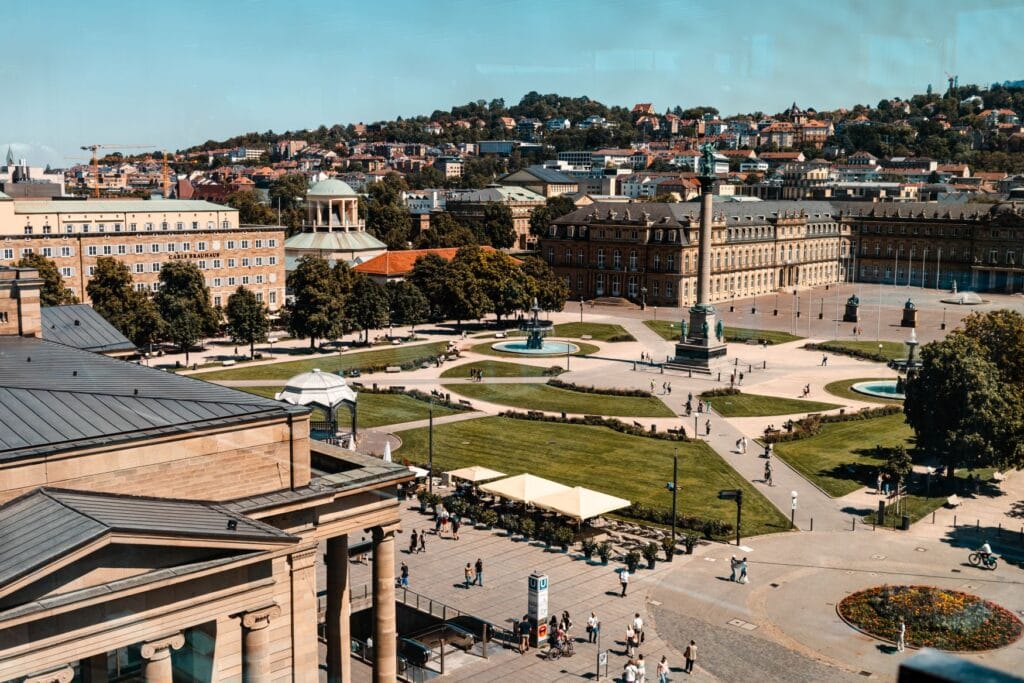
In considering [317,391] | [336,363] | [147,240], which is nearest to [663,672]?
[317,391]

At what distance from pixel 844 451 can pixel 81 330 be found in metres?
40.2

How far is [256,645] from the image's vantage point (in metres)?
21.0

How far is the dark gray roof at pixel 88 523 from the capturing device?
17625 mm

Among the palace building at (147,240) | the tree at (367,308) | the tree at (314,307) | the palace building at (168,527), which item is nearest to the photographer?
the palace building at (168,527)

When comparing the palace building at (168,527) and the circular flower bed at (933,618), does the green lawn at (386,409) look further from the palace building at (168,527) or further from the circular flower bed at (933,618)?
the palace building at (168,527)

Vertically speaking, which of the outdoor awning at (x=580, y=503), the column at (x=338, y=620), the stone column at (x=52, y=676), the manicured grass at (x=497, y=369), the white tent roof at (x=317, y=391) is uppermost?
the stone column at (x=52, y=676)

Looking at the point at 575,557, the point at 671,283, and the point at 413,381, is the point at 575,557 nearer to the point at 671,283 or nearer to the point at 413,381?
the point at 413,381

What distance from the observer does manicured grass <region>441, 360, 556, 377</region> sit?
3253 inches

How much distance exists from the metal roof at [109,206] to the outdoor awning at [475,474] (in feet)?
198

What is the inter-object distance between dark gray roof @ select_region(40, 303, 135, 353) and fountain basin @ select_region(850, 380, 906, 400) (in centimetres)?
5204

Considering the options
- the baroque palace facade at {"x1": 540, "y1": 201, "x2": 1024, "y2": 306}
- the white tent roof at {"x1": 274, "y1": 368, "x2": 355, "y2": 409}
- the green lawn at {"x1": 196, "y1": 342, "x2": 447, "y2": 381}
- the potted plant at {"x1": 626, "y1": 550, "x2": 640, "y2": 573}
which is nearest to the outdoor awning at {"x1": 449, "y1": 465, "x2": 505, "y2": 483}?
the white tent roof at {"x1": 274, "y1": 368, "x2": 355, "y2": 409}

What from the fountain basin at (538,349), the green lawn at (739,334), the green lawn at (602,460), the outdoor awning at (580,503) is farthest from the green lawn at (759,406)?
the green lawn at (739,334)

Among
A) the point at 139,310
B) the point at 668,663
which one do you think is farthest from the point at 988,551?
the point at 139,310

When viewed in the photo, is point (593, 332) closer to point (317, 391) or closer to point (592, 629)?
point (317, 391)
